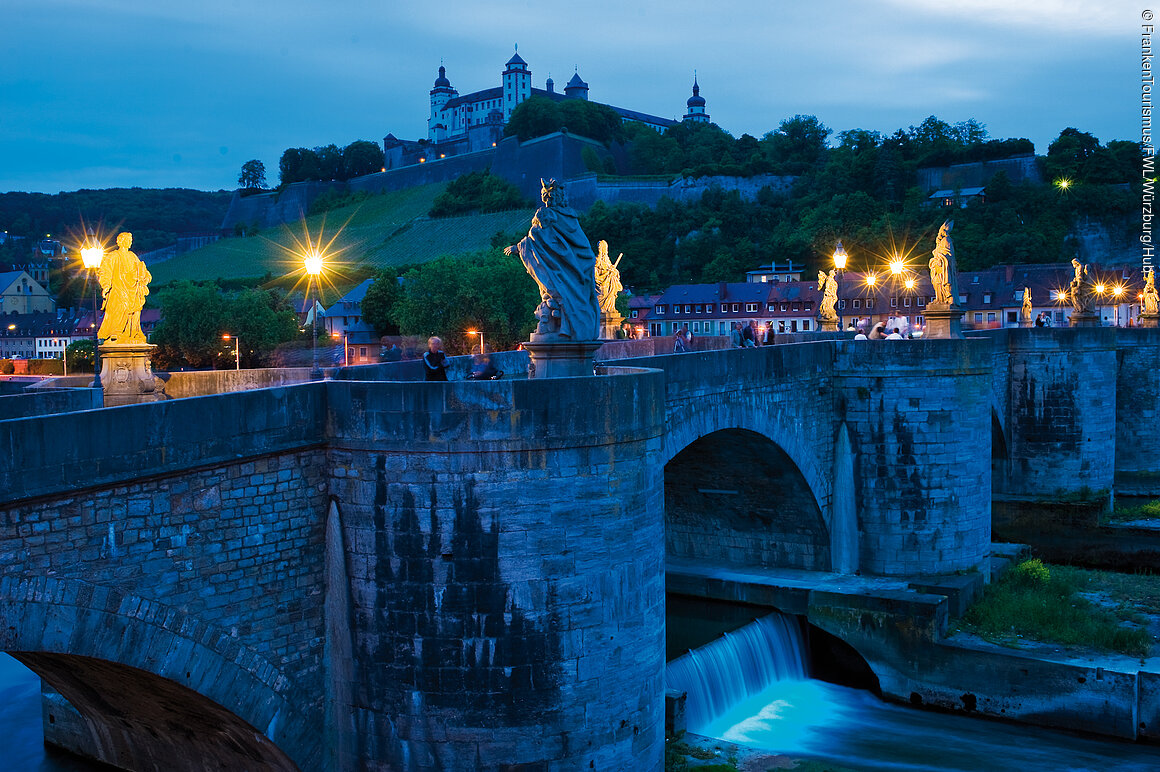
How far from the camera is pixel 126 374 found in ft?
52.8

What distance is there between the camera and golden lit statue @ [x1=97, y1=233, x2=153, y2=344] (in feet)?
52.5

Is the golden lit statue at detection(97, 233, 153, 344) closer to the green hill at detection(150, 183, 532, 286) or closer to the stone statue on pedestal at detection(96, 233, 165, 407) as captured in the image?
the stone statue on pedestal at detection(96, 233, 165, 407)

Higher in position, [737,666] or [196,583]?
[196,583]

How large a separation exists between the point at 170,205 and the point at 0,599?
19783cm

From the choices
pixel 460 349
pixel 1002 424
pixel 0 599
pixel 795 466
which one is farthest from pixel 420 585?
pixel 460 349

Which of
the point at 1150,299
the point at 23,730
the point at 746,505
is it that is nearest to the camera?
the point at 23,730

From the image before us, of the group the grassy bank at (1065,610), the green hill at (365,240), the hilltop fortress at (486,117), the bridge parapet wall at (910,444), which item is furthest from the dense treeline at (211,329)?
the hilltop fortress at (486,117)

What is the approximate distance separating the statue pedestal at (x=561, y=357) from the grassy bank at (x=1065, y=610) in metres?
12.7

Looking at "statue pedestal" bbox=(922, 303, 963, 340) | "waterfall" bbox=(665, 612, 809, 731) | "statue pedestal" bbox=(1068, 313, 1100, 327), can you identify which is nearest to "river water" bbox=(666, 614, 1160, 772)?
"waterfall" bbox=(665, 612, 809, 731)

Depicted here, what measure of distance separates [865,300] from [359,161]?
103m

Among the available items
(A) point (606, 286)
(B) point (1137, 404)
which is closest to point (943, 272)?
(A) point (606, 286)

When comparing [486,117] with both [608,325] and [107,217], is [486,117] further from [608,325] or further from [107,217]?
[608,325]

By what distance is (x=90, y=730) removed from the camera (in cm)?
1485

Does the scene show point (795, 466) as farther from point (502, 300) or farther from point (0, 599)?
point (502, 300)
